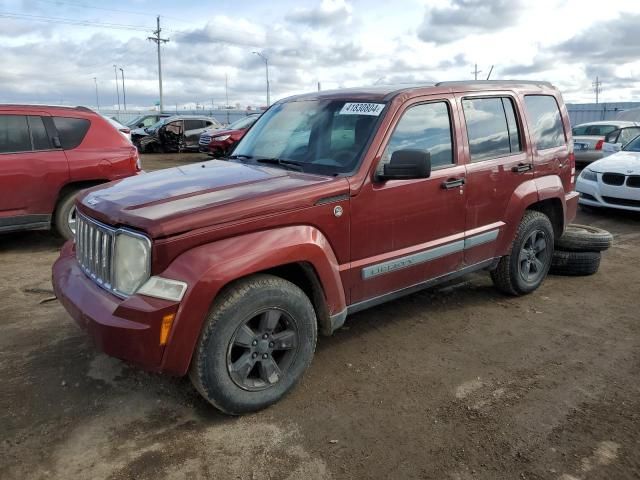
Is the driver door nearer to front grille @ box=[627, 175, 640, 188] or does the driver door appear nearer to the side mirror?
the side mirror

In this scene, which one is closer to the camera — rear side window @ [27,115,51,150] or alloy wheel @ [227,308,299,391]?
alloy wheel @ [227,308,299,391]

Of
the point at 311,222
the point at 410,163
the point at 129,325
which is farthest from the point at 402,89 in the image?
the point at 129,325

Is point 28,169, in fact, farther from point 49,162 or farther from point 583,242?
point 583,242

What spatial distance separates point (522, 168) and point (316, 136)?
1902 mm

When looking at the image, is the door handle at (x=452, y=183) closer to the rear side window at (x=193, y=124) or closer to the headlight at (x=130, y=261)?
the headlight at (x=130, y=261)

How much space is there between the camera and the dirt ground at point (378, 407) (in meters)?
2.68

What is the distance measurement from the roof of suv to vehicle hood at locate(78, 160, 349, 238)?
2.74 feet

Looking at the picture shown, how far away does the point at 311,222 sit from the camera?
127 inches

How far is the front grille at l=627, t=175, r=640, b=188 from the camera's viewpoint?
27.4ft

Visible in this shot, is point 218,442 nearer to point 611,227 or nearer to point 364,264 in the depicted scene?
point 364,264

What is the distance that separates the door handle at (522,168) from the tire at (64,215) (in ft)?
16.9

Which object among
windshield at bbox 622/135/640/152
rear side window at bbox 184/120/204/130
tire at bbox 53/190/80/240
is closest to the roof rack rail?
tire at bbox 53/190/80/240

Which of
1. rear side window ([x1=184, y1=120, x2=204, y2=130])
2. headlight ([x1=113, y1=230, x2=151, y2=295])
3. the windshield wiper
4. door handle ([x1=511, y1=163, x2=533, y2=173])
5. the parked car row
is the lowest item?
headlight ([x1=113, y1=230, x2=151, y2=295])

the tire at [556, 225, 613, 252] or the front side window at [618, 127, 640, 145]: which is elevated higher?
the front side window at [618, 127, 640, 145]
